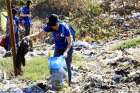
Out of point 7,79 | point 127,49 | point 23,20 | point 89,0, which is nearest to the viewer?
point 7,79

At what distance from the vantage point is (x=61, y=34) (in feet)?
27.1

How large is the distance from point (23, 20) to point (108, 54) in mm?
2986

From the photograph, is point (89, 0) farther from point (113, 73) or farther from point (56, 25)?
point (56, 25)

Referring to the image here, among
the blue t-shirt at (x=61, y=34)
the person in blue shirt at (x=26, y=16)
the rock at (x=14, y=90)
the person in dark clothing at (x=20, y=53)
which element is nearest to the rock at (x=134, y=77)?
the blue t-shirt at (x=61, y=34)

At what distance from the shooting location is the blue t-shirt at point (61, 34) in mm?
8180

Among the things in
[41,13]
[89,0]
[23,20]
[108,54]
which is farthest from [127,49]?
[41,13]

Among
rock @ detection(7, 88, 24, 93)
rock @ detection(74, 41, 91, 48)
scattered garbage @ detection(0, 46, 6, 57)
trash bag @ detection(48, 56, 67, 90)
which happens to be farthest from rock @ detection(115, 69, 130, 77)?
rock @ detection(74, 41, 91, 48)

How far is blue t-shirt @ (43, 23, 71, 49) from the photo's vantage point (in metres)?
8.18

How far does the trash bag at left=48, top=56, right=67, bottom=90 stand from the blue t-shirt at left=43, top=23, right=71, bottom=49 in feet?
0.93

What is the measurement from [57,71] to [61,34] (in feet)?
2.14

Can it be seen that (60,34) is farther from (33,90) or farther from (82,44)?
(82,44)

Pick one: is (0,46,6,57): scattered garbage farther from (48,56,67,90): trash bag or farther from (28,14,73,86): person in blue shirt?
(28,14,73,86): person in blue shirt

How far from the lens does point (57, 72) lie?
27.6 feet

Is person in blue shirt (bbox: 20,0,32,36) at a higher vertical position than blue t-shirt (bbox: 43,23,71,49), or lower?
lower
